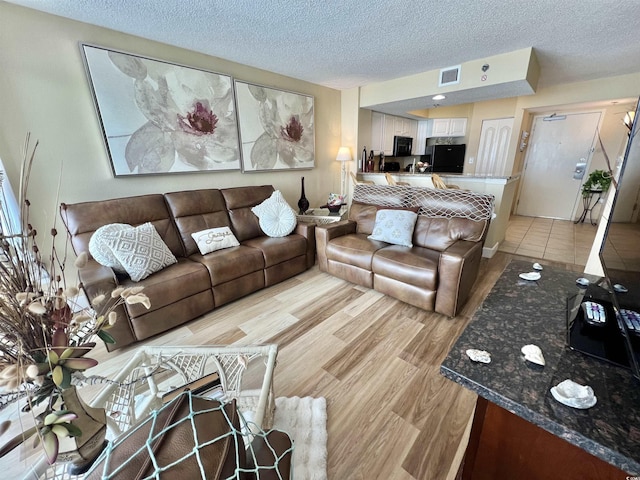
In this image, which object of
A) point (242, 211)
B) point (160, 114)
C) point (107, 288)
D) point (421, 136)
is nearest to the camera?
point (107, 288)

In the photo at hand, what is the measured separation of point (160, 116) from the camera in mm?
2453

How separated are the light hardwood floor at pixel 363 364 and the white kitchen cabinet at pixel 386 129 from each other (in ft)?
9.78

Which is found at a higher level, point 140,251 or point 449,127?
point 449,127

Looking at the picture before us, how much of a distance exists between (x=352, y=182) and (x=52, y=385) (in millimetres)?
4115

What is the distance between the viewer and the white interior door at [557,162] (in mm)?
4781

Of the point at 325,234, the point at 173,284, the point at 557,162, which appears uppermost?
the point at 557,162

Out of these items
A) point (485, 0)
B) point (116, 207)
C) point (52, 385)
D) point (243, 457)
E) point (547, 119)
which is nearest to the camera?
point (243, 457)

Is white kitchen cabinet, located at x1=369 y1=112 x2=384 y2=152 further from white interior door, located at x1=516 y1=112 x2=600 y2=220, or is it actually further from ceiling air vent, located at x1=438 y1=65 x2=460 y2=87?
white interior door, located at x1=516 y1=112 x2=600 y2=220

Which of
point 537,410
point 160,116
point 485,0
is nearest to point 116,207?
point 160,116

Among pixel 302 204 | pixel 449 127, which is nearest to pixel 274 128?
pixel 302 204

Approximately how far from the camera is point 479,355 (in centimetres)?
76

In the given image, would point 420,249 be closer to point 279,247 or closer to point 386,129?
point 279,247

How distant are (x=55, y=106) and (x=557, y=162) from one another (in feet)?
24.0

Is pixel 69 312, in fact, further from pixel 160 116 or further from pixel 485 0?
pixel 485 0
